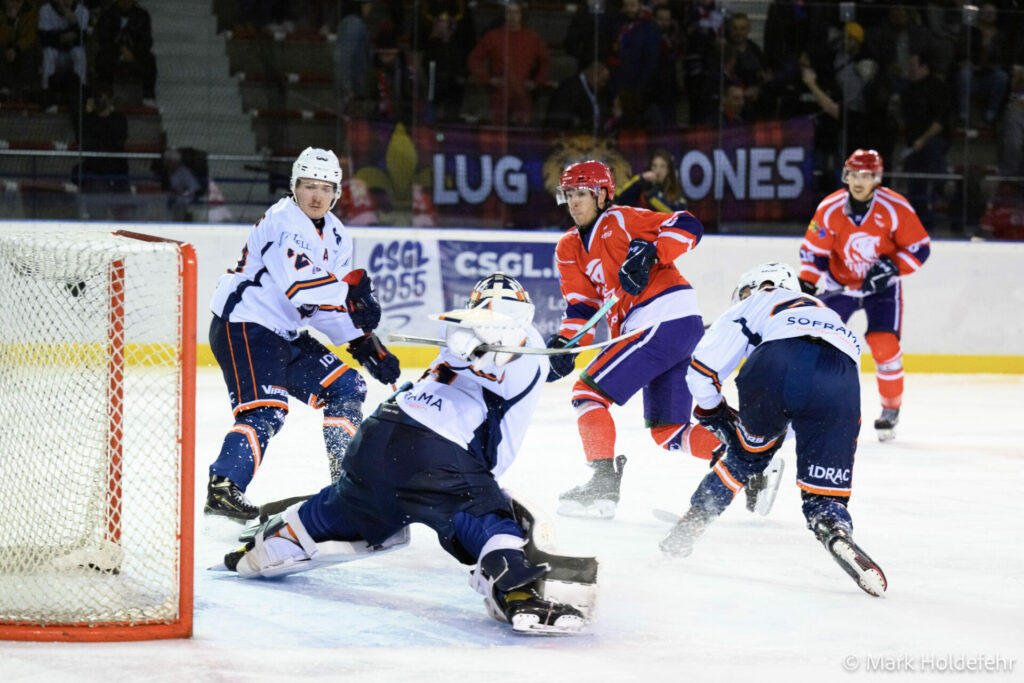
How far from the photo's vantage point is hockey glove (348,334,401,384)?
359 centimetres

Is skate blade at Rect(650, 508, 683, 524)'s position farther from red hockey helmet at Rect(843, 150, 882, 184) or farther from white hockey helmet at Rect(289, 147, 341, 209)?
red hockey helmet at Rect(843, 150, 882, 184)

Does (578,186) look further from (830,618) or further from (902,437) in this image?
(902,437)

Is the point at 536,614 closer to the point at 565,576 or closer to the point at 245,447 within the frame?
the point at 565,576

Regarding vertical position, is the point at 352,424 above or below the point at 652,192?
below

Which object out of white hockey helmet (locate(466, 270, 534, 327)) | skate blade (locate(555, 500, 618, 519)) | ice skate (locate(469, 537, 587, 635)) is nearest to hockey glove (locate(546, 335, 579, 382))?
skate blade (locate(555, 500, 618, 519))

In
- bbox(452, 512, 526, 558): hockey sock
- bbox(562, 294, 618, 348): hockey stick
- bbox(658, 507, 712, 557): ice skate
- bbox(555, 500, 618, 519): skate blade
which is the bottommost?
bbox(555, 500, 618, 519): skate blade

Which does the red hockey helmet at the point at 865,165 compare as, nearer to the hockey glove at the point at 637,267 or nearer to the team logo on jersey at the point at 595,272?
the team logo on jersey at the point at 595,272

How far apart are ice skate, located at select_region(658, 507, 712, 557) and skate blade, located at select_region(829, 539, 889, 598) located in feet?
1.54

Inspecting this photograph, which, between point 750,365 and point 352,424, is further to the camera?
point 352,424

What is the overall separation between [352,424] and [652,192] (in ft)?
14.0

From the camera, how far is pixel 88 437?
2928 mm

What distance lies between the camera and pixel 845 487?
305 cm

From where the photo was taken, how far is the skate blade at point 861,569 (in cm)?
287

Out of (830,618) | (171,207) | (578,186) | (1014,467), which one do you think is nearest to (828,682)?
(830,618)
